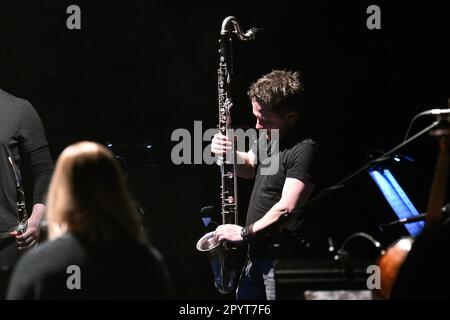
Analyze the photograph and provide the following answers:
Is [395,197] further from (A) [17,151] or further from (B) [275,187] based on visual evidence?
(A) [17,151]

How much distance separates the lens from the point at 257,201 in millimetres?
4227

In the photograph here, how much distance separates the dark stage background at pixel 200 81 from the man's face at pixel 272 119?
57cm

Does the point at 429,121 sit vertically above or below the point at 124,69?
below

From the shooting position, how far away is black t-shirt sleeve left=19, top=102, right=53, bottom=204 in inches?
176

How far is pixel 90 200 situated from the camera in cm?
258

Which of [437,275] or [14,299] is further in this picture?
[437,275]

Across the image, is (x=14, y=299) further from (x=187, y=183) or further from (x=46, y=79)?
(x=46, y=79)

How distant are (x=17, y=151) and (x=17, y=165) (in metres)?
0.09

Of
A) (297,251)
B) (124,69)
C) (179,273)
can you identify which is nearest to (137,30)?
(124,69)

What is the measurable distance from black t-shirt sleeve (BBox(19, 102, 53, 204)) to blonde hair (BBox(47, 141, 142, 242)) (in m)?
1.90

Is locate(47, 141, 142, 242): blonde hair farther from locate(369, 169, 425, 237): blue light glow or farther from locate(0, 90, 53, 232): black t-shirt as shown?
locate(0, 90, 53, 232): black t-shirt

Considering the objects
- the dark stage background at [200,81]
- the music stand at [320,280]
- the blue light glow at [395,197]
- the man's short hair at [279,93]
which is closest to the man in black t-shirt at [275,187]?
the man's short hair at [279,93]

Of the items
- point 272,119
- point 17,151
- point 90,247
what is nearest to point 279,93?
point 272,119

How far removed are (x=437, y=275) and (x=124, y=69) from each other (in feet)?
10.6
